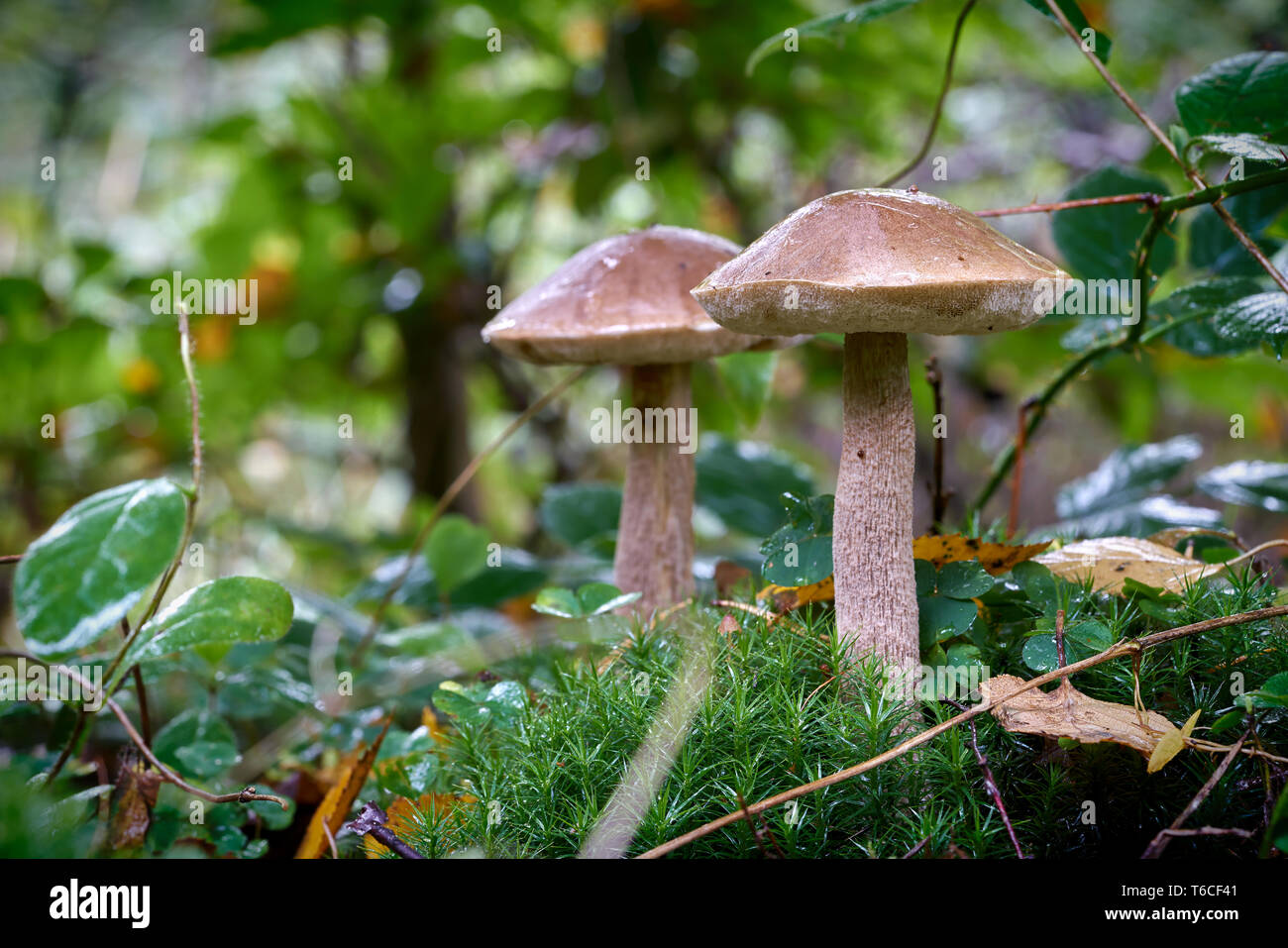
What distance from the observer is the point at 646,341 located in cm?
139

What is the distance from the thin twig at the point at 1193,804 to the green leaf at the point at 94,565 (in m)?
1.08

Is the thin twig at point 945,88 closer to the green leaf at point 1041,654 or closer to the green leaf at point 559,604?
the green leaf at point 1041,654

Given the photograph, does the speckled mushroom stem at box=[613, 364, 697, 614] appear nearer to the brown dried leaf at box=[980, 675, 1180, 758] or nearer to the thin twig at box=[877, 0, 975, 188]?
the thin twig at box=[877, 0, 975, 188]

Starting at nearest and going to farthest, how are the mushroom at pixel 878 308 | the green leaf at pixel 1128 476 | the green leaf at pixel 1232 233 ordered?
1. the mushroom at pixel 878 308
2. the green leaf at pixel 1232 233
3. the green leaf at pixel 1128 476

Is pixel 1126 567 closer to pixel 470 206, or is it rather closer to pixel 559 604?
pixel 559 604

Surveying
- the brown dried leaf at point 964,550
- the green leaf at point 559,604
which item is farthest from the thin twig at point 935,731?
the green leaf at point 559,604

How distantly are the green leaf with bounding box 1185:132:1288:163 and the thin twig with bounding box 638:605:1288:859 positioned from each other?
1.82ft

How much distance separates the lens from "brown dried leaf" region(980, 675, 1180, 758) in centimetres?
96

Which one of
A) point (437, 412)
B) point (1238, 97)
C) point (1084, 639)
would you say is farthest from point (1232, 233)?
point (437, 412)

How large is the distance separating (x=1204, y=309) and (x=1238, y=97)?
35 cm

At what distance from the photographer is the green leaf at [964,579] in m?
1.17

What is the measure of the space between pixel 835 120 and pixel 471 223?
1.41 m

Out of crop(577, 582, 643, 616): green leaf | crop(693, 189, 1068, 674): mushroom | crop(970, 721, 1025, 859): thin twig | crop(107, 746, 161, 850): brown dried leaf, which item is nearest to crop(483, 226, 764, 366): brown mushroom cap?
crop(693, 189, 1068, 674): mushroom
